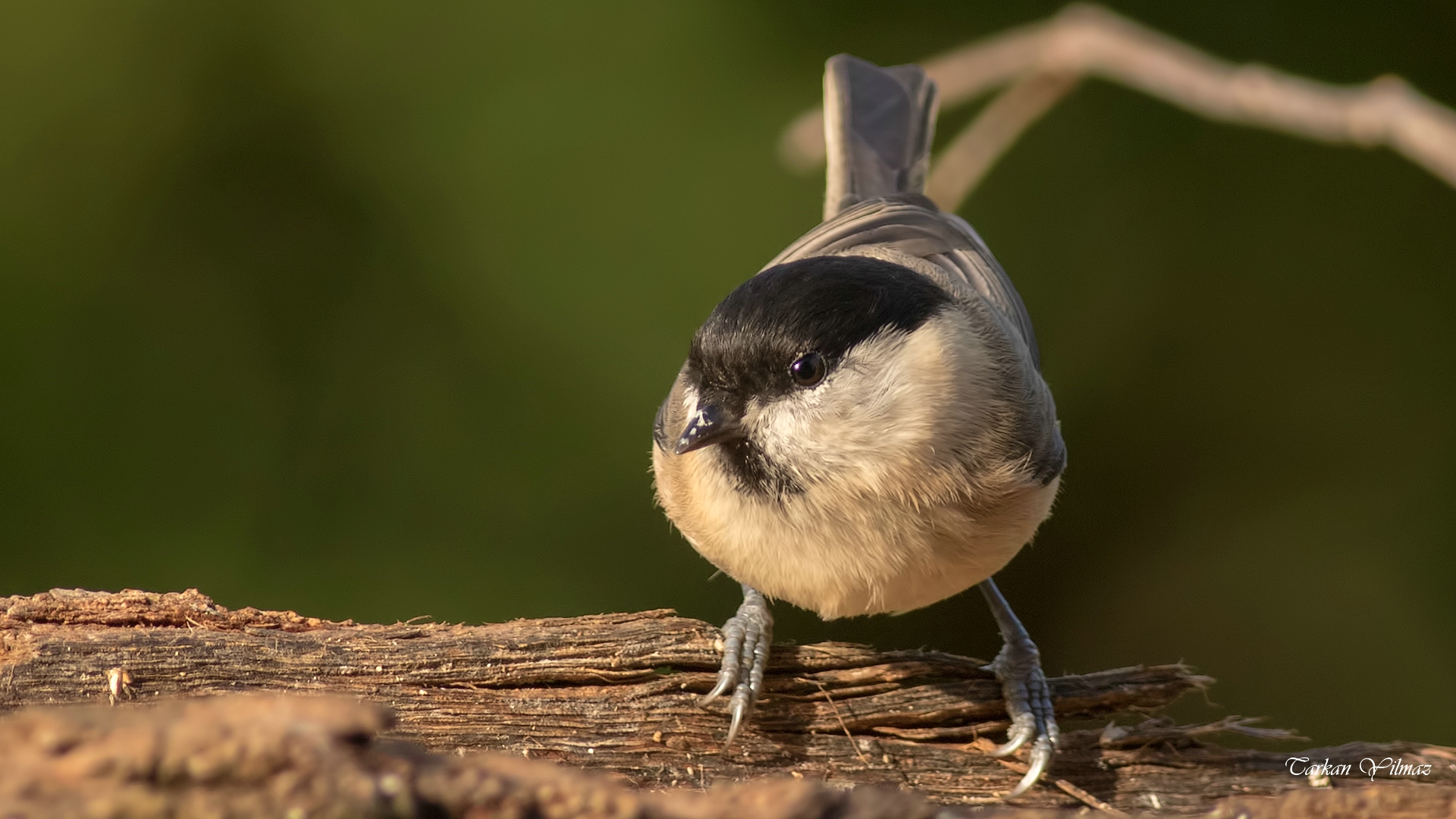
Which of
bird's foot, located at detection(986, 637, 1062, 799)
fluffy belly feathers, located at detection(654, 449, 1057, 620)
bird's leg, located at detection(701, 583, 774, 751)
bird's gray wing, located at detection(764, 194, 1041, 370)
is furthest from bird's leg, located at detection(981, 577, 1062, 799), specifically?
bird's gray wing, located at detection(764, 194, 1041, 370)

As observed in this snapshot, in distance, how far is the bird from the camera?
5.11 feet

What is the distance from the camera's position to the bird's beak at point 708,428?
154 cm

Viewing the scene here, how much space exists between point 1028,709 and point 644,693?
2.07ft

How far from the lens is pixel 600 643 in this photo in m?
1.55

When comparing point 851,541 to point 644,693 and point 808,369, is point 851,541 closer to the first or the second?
point 808,369

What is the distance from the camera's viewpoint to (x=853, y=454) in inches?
61.1

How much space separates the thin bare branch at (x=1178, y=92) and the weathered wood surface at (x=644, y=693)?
833mm

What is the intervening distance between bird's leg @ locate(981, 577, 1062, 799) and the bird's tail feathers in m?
1.09

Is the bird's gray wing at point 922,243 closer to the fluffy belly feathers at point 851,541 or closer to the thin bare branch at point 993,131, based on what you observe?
the thin bare branch at point 993,131

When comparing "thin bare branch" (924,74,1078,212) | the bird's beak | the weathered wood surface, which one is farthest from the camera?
"thin bare branch" (924,74,1078,212)

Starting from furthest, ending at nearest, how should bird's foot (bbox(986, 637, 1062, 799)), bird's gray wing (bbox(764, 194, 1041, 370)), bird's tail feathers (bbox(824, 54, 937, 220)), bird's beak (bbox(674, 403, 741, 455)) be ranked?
bird's tail feathers (bbox(824, 54, 937, 220)) → bird's gray wing (bbox(764, 194, 1041, 370)) → bird's foot (bbox(986, 637, 1062, 799)) → bird's beak (bbox(674, 403, 741, 455))

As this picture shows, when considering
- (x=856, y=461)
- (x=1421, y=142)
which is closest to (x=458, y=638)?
(x=856, y=461)

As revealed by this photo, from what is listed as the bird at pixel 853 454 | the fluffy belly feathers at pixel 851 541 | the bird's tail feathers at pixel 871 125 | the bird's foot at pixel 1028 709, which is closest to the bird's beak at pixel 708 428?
the bird at pixel 853 454

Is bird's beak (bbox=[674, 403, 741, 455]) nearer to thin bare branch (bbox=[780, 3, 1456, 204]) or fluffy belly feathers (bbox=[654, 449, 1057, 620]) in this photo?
fluffy belly feathers (bbox=[654, 449, 1057, 620])
